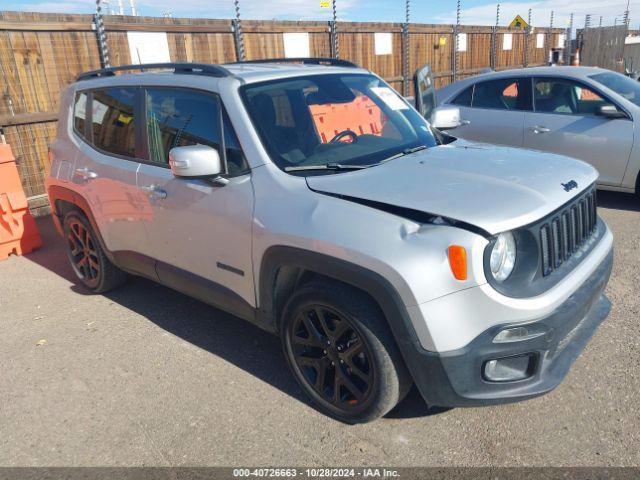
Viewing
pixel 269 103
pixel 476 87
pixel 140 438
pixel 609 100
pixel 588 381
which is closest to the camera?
pixel 140 438

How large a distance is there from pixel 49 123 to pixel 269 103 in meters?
5.64

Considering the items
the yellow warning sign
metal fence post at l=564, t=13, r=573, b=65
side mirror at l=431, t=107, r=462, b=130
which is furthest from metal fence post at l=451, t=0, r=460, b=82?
side mirror at l=431, t=107, r=462, b=130

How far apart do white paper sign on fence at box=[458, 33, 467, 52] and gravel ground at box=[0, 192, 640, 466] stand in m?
12.4

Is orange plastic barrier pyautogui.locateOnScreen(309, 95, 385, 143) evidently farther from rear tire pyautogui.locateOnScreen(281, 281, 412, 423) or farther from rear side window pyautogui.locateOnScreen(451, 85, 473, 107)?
rear side window pyautogui.locateOnScreen(451, 85, 473, 107)

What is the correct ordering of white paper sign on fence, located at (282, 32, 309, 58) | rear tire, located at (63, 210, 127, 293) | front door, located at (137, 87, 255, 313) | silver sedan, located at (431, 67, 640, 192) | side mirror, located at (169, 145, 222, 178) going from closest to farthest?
side mirror, located at (169, 145, 222, 178) → front door, located at (137, 87, 255, 313) → rear tire, located at (63, 210, 127, 293) → silver sedan, located at (431, 67, 640, 192) → white paper sign on fence, located at (282, 32, 309, 58)

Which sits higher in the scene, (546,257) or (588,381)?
(546,257)

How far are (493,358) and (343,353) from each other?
0.76 metres

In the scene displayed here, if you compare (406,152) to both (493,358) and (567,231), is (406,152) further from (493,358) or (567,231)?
(493,358)

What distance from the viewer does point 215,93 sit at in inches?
132

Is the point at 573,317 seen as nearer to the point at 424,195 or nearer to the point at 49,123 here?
the point at 424,195

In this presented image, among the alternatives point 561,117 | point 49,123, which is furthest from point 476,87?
point 49,123

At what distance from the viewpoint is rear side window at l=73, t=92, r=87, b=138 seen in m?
4.59

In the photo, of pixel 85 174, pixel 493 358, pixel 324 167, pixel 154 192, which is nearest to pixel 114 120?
pixel 85 174

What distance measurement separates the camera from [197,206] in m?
3.39
